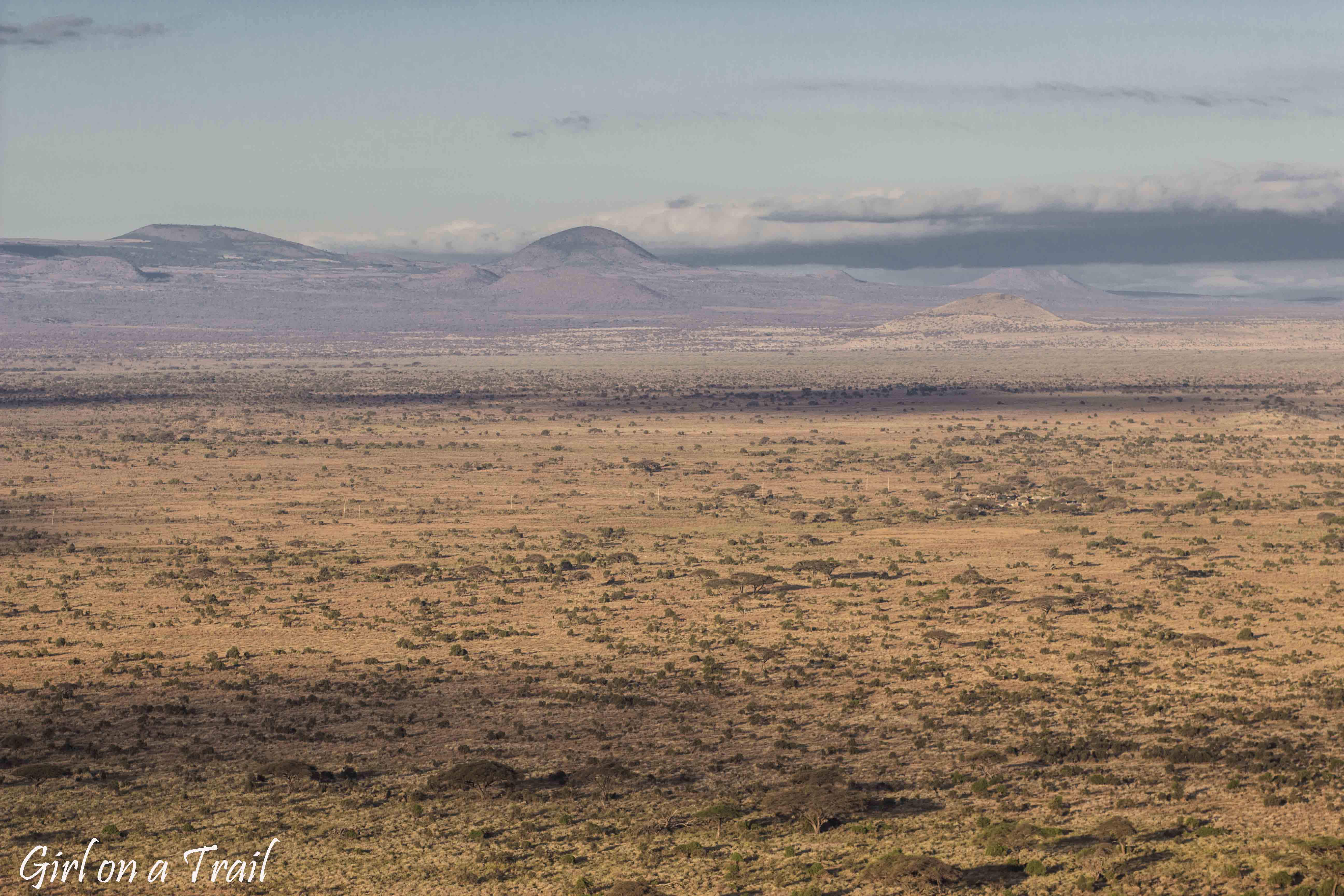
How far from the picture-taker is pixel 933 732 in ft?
104

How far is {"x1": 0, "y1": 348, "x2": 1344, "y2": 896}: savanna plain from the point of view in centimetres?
2508


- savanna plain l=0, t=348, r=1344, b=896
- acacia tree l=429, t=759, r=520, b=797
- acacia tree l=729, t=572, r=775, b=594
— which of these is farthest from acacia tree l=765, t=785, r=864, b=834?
acacia tree l=729, t=572, r=775, b=594

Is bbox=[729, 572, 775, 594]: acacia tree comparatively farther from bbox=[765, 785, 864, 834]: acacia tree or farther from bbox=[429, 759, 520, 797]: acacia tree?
bbox=[765, 785, 864, 834]: acacia tree

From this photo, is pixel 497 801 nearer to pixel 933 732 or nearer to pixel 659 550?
pixel 933 732

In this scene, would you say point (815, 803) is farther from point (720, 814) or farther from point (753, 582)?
point (753, 582)

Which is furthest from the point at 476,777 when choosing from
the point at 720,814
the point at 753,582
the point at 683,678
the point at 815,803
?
the point at 753,582

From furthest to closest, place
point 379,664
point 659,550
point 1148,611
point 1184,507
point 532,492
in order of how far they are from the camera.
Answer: point 532,492 < point 1184,507 < point 659,550 < point 1148,611 < point 379,664

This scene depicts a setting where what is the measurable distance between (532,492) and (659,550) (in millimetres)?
21471

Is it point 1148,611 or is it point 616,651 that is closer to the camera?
point 616,651

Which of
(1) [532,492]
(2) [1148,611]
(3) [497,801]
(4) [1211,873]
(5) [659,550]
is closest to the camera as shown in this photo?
(4) [1211,873]

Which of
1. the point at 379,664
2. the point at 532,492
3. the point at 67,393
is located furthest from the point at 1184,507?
the point at 67,393

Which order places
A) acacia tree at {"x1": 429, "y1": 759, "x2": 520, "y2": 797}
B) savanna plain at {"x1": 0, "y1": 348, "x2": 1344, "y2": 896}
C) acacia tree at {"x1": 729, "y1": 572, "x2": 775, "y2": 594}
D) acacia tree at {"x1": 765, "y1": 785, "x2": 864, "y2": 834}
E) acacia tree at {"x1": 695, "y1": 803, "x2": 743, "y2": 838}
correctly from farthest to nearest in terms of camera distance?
1. acacia tree at {"x1": 729, "y1": 572, "x2": 775, "y2": 594}
2. acacia tree at {"x1": 429, "y1": 759, "x2": 520, "y2": 797}
3. acacia tree at {"x1": 695, "y1": 803, "x2": 743, "y2": 838}
4. acacia tree at {"x1": 765, "y1": 785, "x2": 864, "y2": 834}
5. savanna plain at {"x1": 0, "y1": 348, "x2": 1344, "y2": 896}

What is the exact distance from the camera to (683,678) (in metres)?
37.0

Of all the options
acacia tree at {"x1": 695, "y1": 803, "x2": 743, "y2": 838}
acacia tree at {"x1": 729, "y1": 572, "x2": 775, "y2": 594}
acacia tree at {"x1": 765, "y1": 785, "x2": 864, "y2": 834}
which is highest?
acacia tree at {"x1": 729, "y1": 572, "x2": 775, "y2": 594}
